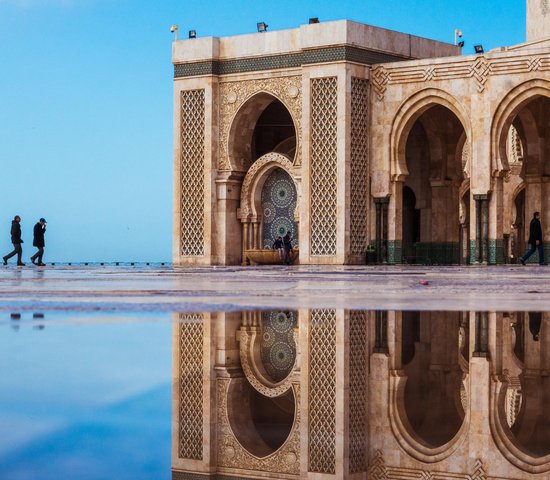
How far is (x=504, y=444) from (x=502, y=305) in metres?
3.22

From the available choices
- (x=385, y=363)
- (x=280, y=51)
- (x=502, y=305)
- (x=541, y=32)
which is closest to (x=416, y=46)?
(x=280, y=51)

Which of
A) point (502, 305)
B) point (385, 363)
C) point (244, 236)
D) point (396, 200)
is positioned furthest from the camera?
point (244, 236)

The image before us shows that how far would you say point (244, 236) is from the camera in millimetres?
23312

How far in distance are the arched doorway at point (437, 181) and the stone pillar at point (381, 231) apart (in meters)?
1.53

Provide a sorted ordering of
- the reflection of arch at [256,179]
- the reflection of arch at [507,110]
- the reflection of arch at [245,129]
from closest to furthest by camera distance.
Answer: the reflection of arch at [507,110]
the reflection of arch at [256,179]
the reflection of arch at [245,129]

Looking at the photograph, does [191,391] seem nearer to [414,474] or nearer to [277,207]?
[414,474]

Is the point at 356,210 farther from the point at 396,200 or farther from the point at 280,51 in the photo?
the point at 280,51

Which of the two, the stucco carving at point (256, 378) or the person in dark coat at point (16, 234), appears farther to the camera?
the person in dark coat at point (16, 234)

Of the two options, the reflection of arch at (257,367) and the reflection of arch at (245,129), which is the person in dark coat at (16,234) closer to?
the reflection of arch at (245,129)

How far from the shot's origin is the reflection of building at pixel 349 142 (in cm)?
2070

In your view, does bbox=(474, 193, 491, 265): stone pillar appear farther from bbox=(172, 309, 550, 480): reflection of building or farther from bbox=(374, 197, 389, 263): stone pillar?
bbox=(172, 309, 550, 480): reflection of building

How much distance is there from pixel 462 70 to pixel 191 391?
19067 millimetres

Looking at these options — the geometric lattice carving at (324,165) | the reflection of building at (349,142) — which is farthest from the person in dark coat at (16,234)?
the geometric lattice carving at (324,165)

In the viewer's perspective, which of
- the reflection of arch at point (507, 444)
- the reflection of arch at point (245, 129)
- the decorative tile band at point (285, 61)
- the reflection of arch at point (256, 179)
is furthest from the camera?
the reflection of arch at point (245, 129)
